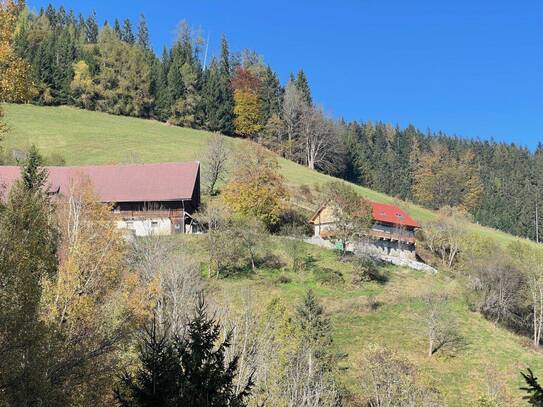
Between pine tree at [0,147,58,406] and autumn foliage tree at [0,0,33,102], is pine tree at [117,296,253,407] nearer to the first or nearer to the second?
pine tree at [0,147,58,406]

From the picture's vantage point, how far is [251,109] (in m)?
110

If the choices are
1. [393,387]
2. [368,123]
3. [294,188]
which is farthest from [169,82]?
[393,387]

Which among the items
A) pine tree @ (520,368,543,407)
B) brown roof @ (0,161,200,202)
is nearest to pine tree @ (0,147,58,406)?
pine tree @ (520,368,543,407)

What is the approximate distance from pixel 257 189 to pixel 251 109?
183 feet

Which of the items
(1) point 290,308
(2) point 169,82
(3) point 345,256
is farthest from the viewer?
(2) point 169,82

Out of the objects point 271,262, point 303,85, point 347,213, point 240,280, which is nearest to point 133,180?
point 271,262

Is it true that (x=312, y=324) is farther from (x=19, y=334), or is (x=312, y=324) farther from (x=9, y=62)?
(x=9, y=62)

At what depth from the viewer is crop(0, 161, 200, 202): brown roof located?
187 feet

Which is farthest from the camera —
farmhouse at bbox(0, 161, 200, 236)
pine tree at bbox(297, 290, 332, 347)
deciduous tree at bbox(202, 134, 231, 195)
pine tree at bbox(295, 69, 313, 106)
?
pine tree at bbox(295, 69, 313, 106)

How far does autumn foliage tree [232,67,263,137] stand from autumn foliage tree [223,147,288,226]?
46.2 m

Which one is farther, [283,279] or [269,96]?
[269,96]

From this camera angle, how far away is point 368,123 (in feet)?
499

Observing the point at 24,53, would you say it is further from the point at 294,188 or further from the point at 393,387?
the point at 393,387

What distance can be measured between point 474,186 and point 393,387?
333 feet
